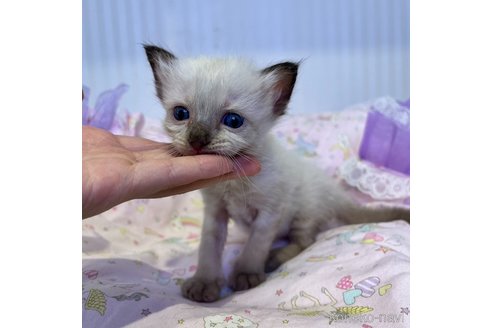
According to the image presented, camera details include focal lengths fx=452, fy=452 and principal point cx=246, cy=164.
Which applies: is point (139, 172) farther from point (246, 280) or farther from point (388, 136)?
point (388, 136)

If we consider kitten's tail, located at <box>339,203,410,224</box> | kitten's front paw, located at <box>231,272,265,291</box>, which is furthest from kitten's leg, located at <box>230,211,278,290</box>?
kitten's tail, located at <box>339,203,410,224</box>

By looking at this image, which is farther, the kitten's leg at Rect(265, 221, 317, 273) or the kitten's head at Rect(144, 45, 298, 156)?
the kitten's leg at Rect(265, 221, 317, 273)

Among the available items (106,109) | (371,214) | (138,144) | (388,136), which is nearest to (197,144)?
(138,144)

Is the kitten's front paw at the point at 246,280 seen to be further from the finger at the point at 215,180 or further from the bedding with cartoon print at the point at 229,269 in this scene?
the finger at the point at 215,180

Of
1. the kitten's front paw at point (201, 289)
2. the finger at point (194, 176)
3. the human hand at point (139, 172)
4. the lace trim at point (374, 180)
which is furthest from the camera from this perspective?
the lace trim at point (374, 180)

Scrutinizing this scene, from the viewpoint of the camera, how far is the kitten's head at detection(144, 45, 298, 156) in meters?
1.39

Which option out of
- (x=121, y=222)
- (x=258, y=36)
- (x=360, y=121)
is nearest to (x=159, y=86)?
(x=121, y=222)

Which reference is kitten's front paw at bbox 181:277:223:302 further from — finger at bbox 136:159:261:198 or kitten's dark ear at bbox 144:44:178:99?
kitten's dark ear at bbox 144:44:178:99

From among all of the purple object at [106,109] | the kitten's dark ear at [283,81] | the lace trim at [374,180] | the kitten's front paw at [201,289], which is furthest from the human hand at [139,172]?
the lace trim at [374,180]

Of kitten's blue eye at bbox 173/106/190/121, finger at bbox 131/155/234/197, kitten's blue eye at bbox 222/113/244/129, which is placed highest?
kitten's blue eye at bbox 173/106/190/121

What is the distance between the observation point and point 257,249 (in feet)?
5.79

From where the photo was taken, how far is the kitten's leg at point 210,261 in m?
1.58

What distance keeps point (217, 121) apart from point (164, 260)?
0.83 metres

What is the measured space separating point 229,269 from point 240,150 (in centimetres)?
65
